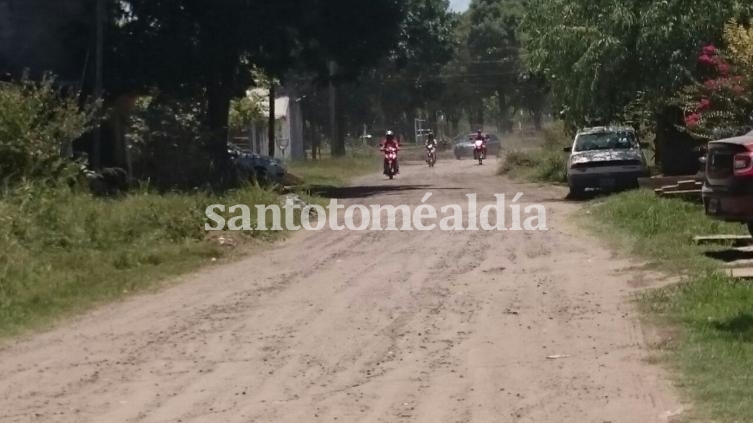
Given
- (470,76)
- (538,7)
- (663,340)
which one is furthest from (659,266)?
(470,76)

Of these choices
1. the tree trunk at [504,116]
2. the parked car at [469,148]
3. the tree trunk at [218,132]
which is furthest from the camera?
the tree trunk at [504,116]

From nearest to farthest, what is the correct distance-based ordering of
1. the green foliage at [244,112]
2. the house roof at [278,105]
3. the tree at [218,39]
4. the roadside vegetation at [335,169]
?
the tree at [218,39], the roadside vegetation at [335,169], the green foliage at [244,112], the house roof at [278,105]

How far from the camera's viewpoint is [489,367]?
371 inches

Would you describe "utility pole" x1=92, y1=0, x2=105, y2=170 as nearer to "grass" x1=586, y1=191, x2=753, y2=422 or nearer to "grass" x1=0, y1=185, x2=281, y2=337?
"grass" x1=0, y1=185, x2=281, y2=337

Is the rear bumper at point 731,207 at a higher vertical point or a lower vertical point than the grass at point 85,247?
higher

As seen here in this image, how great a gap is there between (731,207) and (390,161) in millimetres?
31089

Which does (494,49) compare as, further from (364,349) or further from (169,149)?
(364,349)

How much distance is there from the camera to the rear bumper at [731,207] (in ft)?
42.7

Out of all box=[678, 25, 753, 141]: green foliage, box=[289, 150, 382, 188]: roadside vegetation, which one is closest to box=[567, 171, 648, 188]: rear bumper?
box=[678, 25, 753, 141]: green foliage

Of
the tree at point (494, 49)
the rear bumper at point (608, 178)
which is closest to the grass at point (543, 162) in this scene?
the rear bumper at point (608, 178)

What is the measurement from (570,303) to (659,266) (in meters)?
2.82

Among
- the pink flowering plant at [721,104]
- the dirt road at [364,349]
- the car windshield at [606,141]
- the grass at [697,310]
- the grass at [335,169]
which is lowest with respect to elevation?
the grass at [335,169]

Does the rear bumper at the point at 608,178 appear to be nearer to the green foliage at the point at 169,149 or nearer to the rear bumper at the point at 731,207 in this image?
the green foliage at the point at 169,149

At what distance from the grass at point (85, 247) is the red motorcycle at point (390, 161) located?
21810 millimetres
